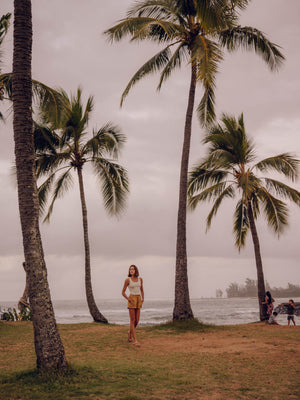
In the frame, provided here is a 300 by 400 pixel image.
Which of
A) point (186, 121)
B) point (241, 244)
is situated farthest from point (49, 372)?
point (241, 244)

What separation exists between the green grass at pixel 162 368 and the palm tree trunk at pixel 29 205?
0.49 metres

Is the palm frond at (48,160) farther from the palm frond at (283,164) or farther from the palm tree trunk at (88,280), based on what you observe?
the palm frond at (283,164)

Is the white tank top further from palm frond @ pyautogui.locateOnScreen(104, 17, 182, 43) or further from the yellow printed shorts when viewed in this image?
palm frond @ pyautogui.locateOnScreen(104, 17, 182, 43)

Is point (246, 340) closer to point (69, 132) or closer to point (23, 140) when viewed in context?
point (23, 140)

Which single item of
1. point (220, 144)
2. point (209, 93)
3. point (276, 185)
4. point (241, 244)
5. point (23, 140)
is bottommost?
point (241, 244)

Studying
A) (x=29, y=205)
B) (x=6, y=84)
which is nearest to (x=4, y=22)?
(x=6, y=84)

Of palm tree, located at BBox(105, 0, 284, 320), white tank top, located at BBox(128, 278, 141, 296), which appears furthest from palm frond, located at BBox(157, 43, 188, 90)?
white tank top, located at BBox(128, 278, 141, 296)

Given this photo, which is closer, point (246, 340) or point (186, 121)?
point (246, 340)

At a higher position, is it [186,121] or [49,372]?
[186,121]

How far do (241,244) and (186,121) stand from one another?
8492mm

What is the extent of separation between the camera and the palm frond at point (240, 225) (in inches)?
828

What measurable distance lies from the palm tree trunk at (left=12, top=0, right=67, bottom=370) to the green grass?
491mm

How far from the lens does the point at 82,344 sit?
1124cm

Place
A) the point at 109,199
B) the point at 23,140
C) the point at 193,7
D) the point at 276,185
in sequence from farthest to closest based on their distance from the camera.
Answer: the point at 109,199 → the point at 276,185 → the point at 193,7 → the point at 23,140
